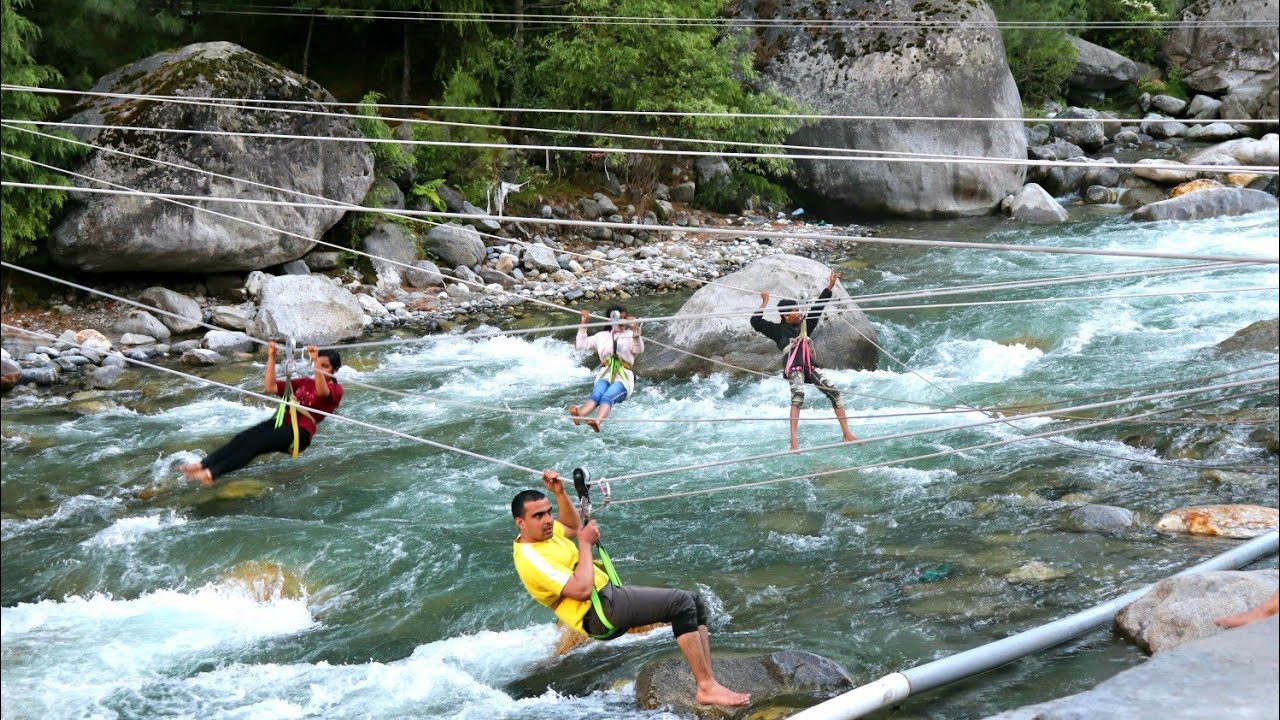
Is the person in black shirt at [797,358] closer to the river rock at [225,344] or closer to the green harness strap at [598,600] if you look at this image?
the green harness strap at [598,600]

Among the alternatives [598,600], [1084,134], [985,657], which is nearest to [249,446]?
[598,600]

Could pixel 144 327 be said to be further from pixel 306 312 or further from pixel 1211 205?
pixel 1211 205

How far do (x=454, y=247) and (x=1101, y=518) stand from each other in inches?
456

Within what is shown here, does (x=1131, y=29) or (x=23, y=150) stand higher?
(x=1131, y=29)

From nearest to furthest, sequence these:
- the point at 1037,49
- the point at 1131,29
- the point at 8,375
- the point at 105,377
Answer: the point at 8,375 → the point at 105,377 → the point at 1037,49 → the point at 1131,29

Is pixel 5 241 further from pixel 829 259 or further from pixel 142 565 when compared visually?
pixel 829 259

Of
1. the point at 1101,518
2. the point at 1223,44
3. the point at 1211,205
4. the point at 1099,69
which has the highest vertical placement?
the point at 1223,44

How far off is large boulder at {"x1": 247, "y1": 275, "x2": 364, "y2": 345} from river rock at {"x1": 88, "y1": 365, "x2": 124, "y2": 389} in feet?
5.46

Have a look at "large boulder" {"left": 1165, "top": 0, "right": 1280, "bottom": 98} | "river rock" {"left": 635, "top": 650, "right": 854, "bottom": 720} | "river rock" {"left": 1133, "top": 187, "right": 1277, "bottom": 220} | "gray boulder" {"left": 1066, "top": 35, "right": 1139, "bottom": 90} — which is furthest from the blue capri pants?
"gray boulder" {"left": 1066, "top": 35, "right": 1139, "bottom": 90}

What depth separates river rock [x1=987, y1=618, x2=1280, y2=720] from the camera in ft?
11.0

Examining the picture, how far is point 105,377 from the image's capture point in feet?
43.2

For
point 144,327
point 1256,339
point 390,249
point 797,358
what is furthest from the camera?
point 390,249

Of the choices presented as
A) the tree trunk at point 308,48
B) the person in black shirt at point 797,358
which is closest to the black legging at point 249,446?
the person in black shirt at point 797,358

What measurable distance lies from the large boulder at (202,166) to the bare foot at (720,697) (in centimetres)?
1081
